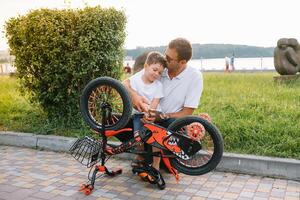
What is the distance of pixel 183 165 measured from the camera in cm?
410

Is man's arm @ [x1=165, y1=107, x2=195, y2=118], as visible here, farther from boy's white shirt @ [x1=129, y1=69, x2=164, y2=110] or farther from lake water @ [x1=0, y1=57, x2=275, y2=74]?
lake water @ [x1=0, y1=57, x2=275, y2=74]

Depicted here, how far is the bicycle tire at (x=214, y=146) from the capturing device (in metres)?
3.91

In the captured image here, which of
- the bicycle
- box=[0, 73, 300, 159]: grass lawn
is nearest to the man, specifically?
A: the bicycle

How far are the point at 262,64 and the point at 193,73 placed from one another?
21.2 metres

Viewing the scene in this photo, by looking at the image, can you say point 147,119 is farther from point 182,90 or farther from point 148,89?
point 182,90

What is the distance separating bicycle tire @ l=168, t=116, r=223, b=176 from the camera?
3.91 meters

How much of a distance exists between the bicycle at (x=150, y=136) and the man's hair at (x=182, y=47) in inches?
25.3

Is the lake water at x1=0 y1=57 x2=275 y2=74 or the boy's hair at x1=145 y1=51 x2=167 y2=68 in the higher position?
the boy's hair at x1=145 y1=51 x2=167 y2=68

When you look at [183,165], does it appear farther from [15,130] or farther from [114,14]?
[15,130]

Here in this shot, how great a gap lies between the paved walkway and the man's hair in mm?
1349

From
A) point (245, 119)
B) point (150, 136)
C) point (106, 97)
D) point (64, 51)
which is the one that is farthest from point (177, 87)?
point (64, 51)

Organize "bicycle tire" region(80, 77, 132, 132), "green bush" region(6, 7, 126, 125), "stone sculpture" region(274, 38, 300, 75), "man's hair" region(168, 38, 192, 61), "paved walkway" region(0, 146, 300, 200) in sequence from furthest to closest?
"stone sculpture" region(274, 38, 300, 75), "green bush" region(6, 7, 126, 125), "man's hair" region(168, 38, 192, 61), "paved walkway" region(0, 146, 300, 200), "bicycle tire" region(80, 77, 132, 132)

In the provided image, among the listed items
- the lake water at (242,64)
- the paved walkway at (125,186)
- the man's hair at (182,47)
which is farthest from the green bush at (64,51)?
the lake water at (242,64)

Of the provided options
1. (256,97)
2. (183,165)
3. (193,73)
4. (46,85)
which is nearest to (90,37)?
(46,85)
